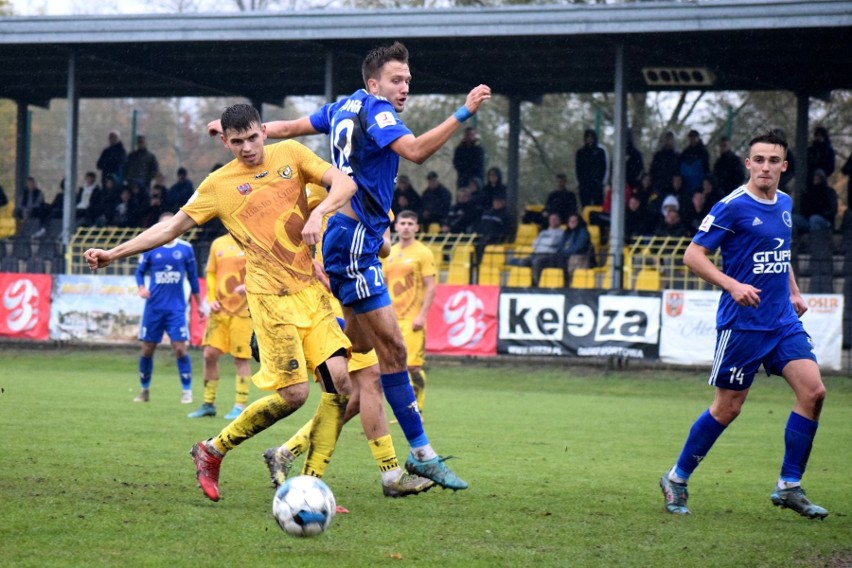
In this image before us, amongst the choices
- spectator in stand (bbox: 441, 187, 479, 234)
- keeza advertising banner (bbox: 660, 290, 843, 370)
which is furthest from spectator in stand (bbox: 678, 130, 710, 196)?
keeza advertising banner (bbox: 660, 290, 843, 370)

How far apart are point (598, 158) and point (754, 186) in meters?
16.6

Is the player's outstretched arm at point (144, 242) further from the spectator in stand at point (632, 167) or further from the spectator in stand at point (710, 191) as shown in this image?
the spectator in stand at point (632, 167)

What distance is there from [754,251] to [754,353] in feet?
2.01

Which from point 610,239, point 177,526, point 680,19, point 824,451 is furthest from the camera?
point 610,239

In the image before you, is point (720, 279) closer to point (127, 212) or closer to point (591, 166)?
point (591, 166)

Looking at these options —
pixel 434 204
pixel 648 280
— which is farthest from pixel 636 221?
pixel 434 204

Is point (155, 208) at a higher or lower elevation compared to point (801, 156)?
lower

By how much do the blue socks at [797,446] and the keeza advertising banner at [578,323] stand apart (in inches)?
457

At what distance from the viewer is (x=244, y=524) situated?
6.18m

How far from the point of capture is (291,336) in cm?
684

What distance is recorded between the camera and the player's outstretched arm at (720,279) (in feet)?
22.1

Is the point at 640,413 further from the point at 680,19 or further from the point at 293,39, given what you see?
the point at 293,39

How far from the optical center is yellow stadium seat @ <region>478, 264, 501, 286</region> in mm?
21625

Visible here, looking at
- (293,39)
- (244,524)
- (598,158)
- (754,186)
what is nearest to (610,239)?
(598,158)
